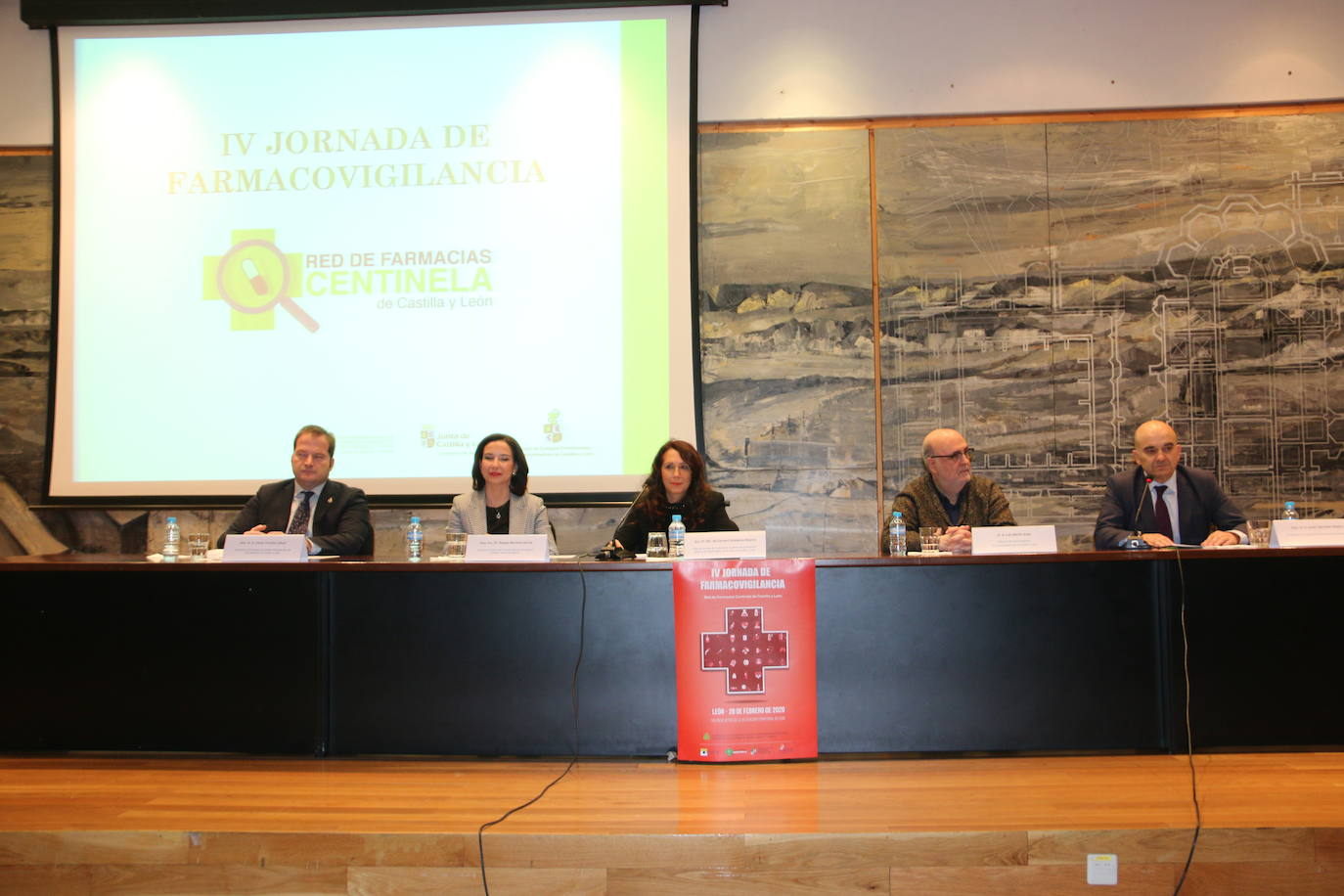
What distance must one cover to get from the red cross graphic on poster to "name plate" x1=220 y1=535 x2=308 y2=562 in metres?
1.26

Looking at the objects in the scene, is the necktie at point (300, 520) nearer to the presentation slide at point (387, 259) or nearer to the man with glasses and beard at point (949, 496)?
the presentation slide at point (387, 259)

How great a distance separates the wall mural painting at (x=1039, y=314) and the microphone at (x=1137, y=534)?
3.01 ft

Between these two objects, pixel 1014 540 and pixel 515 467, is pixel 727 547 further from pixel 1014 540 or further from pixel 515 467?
pixel 515 467

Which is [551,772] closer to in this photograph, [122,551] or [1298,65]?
[122,551]

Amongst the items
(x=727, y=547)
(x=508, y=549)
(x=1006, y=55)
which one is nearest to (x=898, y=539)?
(x=727, y=547)

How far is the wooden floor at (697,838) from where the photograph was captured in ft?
7.09

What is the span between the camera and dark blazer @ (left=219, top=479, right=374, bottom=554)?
3.54m

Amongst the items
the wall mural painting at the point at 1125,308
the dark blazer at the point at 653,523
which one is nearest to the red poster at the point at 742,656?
the dark blazer at the point at 653,523

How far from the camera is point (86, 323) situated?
4496 mm

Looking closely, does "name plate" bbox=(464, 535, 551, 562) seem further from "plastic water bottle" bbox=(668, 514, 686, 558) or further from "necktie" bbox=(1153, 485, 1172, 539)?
"necktie" bbox=(1153, 485, 1172, 539)

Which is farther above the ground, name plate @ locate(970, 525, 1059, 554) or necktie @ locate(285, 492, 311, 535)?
necktie @ locate(285, 492, 311, 535)

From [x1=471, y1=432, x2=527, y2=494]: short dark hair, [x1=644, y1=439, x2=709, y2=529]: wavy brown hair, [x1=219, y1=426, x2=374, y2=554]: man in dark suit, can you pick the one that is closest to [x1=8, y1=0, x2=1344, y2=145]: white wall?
[x1=644, y1=439, x2=709, y2=529]: wavy brown hair

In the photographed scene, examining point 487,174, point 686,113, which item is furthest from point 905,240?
point 487,174

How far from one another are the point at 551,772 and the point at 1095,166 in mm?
3629
